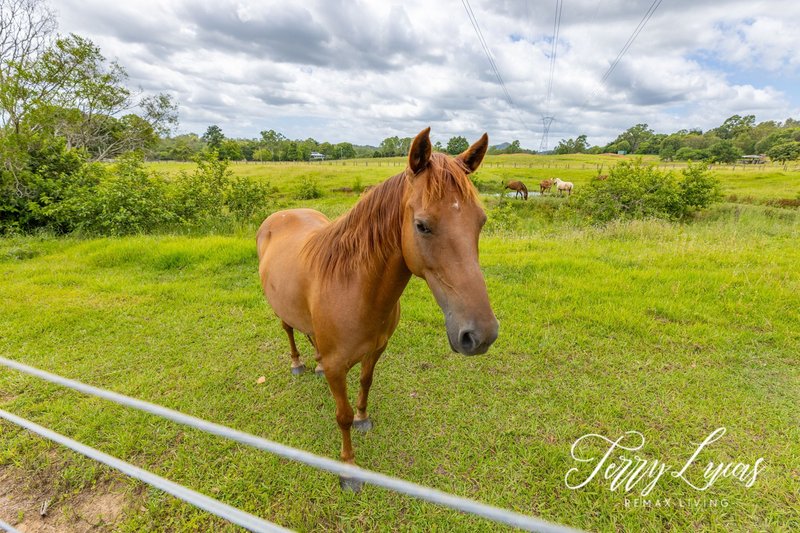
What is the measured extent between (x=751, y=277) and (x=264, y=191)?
12813mm

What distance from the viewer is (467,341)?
60.3 inches

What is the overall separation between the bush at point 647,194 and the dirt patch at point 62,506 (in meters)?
15.4

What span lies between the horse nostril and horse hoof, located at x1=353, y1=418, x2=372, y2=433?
187cm

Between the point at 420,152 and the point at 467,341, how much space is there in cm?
97

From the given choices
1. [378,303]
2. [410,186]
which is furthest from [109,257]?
[410,186]

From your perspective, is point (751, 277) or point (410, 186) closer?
point (410, 186)

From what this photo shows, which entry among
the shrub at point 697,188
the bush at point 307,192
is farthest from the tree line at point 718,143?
the bush at point 307,192

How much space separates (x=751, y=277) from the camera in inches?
199

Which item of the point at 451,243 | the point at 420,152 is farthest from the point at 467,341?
the point at 420,152

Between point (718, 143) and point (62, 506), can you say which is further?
point (718, 143)

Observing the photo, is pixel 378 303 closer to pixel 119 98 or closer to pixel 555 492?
pixel 555 492

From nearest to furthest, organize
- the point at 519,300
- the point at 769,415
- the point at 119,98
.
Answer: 1. the point at 769,415
2. the point at 519,300
3. the point at 119,98

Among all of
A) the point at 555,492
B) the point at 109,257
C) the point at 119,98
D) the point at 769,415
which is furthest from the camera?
the point at 119,98

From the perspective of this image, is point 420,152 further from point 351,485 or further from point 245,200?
point 245,200
